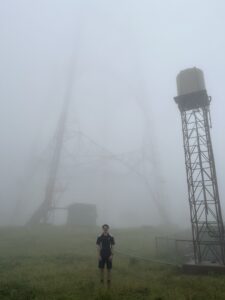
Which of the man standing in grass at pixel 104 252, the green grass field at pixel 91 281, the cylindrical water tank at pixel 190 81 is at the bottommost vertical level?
the green grass field at pixel 91 281

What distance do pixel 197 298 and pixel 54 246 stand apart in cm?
1494

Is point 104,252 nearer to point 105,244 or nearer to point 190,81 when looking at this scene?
point 105,244

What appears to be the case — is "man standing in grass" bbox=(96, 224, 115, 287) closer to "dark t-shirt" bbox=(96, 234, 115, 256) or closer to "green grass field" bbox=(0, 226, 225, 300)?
"dark t-shirt" bbox=(96, 234, 115, 256)

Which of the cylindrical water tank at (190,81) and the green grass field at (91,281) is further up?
the cylindrical water tank at (190,81)

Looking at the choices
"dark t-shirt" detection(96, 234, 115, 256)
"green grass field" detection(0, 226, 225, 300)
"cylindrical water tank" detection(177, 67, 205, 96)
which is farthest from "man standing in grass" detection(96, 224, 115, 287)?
"cylindrical water tank" detection(177, 67, 205, 96)

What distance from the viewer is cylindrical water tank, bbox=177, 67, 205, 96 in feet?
52.1

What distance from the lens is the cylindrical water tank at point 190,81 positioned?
626 inches

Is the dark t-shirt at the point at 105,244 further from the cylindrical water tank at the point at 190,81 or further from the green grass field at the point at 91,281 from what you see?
the cylindrical water tank at the point at 190,81

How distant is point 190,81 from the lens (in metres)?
16.1

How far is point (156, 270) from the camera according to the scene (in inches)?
496

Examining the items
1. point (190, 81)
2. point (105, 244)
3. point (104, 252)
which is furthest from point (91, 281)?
point (190, 81)

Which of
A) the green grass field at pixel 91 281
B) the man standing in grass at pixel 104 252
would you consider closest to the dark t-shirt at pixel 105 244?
the man standing in grass at pixel 104 252

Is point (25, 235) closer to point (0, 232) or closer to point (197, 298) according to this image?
point (0, 232)

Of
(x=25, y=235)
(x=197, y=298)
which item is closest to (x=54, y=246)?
(x=25, y=235)
